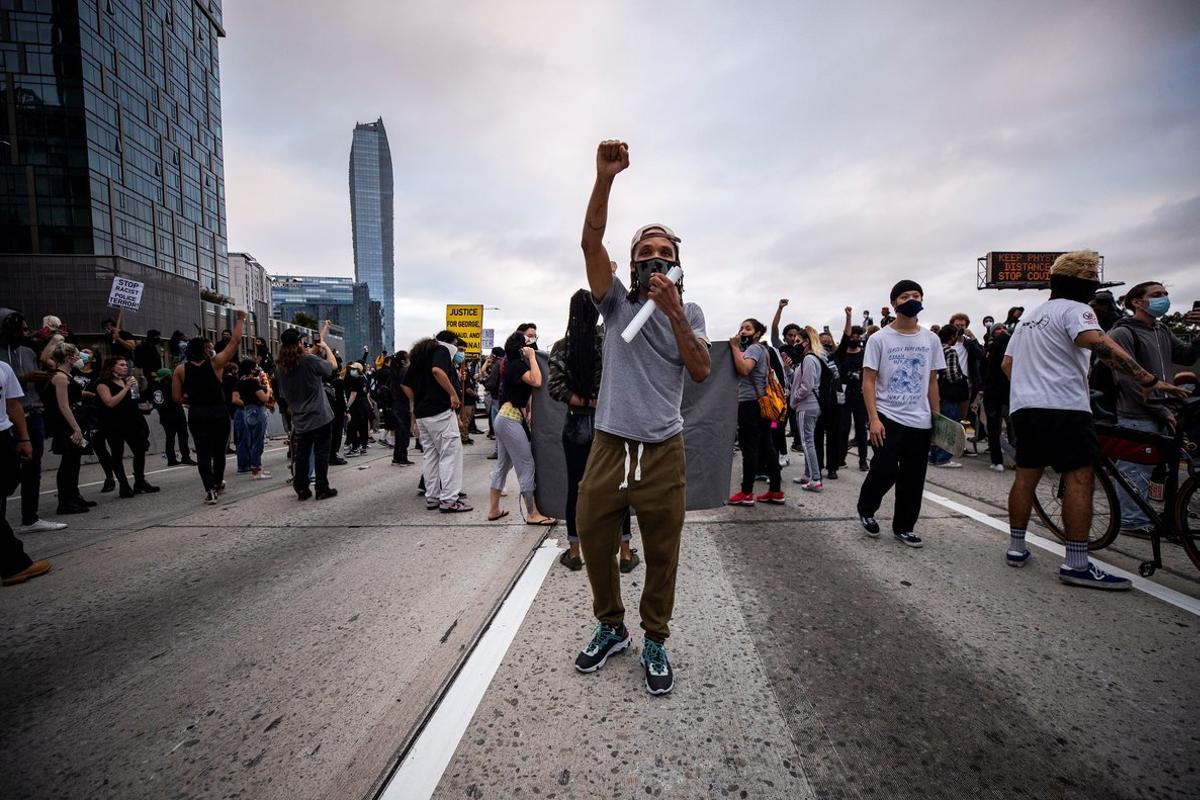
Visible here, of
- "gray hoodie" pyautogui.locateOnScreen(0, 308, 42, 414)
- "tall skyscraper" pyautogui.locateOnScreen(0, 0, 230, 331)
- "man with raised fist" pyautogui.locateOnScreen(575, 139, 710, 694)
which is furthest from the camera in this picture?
"tall skyscraper" pyautogui.locateOnScreen(0, 0, 230, 331)

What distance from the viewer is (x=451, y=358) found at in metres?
6.35

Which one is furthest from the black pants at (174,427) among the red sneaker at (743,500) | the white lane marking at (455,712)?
the red sneaker at (743,500)

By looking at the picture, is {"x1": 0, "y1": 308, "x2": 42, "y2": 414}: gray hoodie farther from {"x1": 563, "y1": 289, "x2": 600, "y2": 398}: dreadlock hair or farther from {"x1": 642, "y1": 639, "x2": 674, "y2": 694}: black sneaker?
{"x1": 642, "y1": 639, "x2": 674, "y2": 694}: black sneaker

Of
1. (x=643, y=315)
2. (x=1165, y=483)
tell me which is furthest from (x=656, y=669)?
(x=1165, y=483)

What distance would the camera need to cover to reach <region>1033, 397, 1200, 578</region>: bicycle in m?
3.60

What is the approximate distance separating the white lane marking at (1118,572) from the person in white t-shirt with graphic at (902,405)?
0.98 metres

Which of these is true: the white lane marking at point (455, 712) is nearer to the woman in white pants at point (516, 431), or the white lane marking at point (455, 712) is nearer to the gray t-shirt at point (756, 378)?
the woman in white pants at point (516, 431)

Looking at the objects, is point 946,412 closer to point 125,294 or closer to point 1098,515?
point 1098,515

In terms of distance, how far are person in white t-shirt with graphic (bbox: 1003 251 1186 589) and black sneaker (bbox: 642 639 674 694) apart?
307cm

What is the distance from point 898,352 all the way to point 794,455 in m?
5.78

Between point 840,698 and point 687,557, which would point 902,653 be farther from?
point 687,557

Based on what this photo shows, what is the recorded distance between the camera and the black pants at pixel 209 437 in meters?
6.85

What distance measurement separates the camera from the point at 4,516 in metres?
3.97

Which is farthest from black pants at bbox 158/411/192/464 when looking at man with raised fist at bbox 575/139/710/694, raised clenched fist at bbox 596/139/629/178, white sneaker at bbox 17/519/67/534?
raised clenched fist at bbox 596/139/629/178
